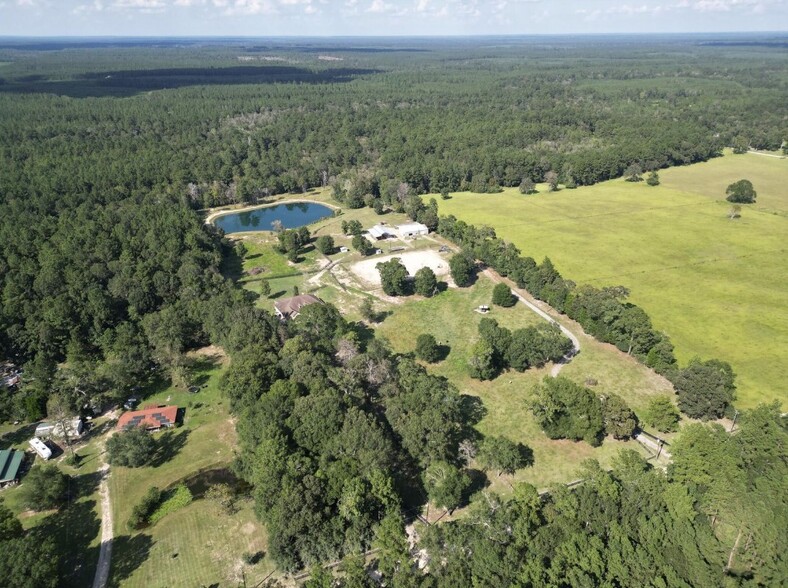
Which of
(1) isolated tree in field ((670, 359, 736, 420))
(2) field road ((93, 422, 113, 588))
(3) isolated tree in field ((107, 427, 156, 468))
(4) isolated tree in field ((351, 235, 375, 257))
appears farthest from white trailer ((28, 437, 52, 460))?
(1) isolated tree in field ((670, 359, 736, 420))

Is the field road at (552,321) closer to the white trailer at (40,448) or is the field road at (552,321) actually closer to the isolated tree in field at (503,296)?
the isolated tree in field at (503,296)

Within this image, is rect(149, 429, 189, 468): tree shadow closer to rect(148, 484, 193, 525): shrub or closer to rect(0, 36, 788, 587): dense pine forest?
rect(148, 484, 193, 525): shrub

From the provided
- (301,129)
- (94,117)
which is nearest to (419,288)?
(301,129)

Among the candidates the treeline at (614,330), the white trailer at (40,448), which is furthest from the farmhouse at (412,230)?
the white trailer at (40,448)

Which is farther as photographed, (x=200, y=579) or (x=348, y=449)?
(x=348, y=449)

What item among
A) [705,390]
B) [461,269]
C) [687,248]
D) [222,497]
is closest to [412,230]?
[461,269]

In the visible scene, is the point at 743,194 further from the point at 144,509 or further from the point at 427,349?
the point at 144,509

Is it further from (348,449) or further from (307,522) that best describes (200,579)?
(348,449)
